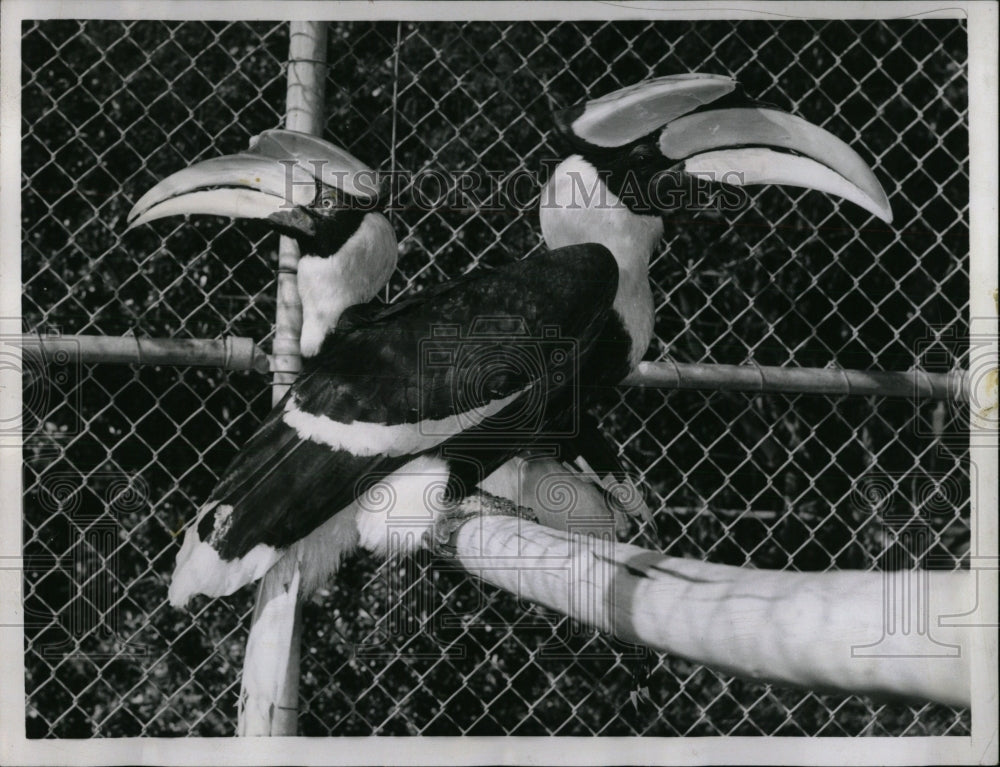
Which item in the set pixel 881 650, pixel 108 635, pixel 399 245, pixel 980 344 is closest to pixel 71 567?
pixel 108 635

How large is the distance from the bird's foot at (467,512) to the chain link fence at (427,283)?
69 millimetres

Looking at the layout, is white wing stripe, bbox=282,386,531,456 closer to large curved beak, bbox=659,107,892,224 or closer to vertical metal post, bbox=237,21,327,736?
vertical metal post, bbox=237,21,327,736

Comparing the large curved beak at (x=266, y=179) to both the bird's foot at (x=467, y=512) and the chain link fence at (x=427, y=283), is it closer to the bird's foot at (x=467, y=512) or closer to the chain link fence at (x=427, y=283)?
the chain link fence at (x=427, y=283)

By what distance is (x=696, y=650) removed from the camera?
4.40 feet

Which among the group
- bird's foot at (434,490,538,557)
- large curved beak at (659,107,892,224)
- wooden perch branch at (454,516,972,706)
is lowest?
wooden perch branch at (454,516,972,706)

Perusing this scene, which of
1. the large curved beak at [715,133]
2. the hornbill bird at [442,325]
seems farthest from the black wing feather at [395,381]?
the large curved beak at [715,133]

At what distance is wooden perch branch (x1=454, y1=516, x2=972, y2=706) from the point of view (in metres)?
1.24

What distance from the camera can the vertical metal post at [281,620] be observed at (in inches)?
71.8

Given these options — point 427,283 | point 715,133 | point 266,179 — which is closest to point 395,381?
point 427,283

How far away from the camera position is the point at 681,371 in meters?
1.88

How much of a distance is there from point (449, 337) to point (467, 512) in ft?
0.98

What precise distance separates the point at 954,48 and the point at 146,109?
1.47 m

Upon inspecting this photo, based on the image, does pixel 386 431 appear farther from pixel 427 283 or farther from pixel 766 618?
pixel 766 618

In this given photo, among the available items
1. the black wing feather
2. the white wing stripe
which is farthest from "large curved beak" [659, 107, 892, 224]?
the white wing stripe
